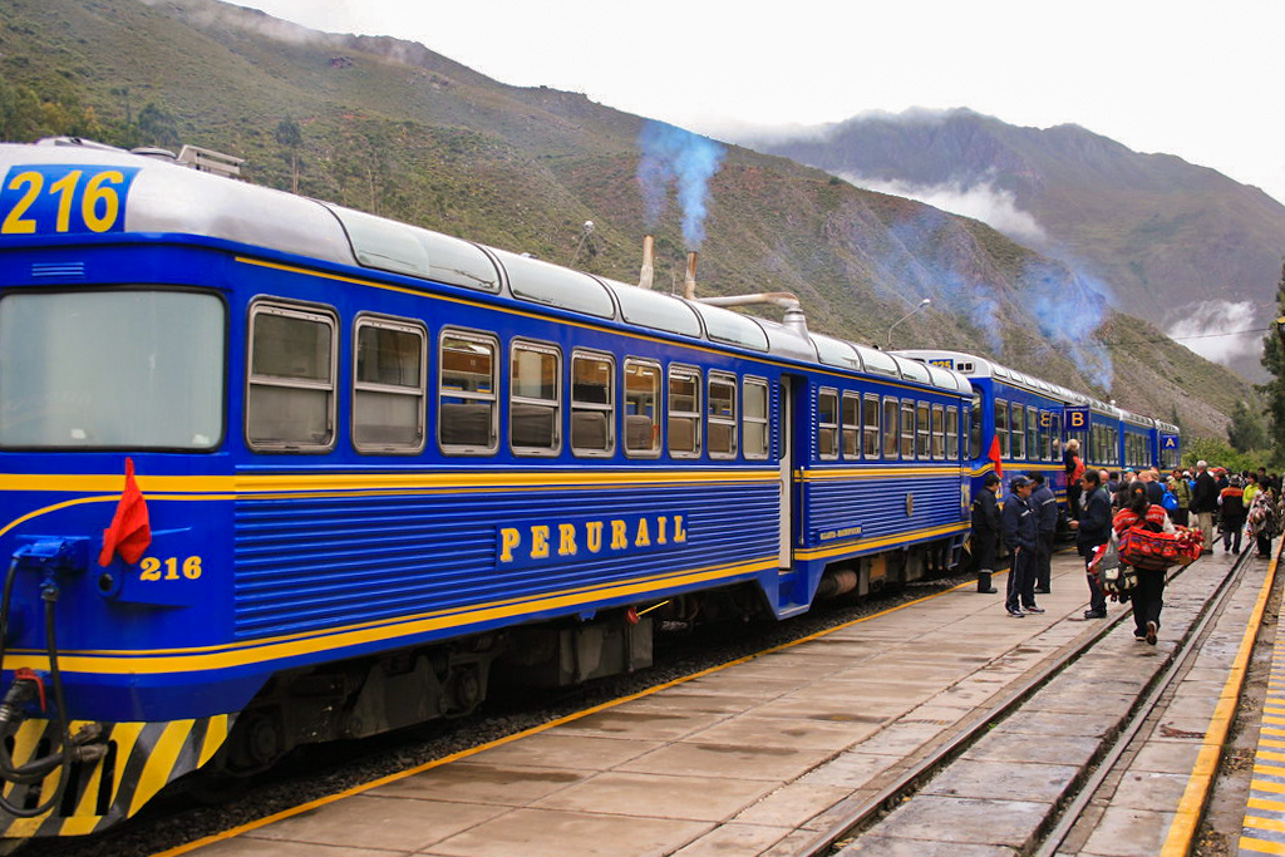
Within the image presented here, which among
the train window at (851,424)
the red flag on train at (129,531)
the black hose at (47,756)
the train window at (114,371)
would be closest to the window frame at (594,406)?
the train window at (114,371)

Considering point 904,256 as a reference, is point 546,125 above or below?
above

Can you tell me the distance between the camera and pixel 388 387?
7.22 meters

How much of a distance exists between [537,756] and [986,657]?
18.5ft

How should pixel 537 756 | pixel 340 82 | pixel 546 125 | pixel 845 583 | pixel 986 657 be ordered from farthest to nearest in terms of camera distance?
pixel 546 125, pixel 340 82, pixel 845 583, pixel 986 657, pixel 537 756

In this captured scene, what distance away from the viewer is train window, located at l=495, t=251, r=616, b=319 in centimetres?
853

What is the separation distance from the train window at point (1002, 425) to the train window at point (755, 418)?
9.84m

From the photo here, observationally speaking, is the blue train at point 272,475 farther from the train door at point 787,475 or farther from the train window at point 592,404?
the train door at point 787,475

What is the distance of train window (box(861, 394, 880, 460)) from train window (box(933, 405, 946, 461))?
2677mm

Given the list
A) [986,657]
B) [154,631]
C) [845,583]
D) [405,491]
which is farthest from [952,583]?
[154,631]

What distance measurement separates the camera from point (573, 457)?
9117mm

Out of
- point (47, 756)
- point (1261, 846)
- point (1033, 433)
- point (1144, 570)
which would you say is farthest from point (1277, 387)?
point (47, 756)

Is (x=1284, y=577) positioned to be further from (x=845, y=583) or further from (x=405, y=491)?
(x=405, y=491)

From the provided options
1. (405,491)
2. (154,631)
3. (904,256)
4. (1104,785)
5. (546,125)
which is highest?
(546,125)

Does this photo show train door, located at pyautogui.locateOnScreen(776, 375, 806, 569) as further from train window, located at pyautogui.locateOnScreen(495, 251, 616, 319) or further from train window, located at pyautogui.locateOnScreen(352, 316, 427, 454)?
train window, located at pyautogui.locateOnScreen(352, 316, 427, 454)
